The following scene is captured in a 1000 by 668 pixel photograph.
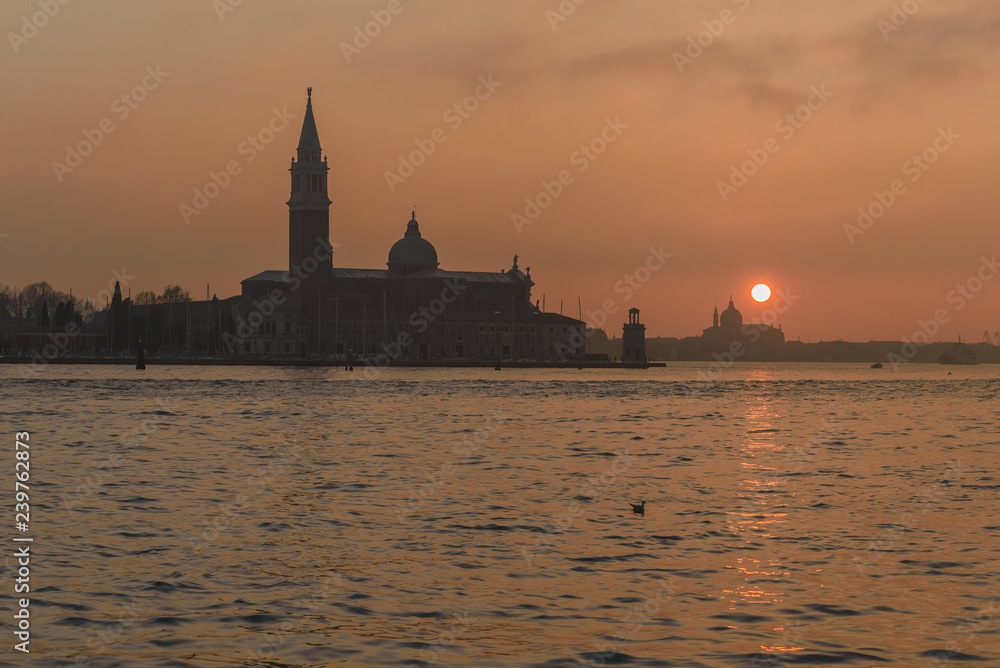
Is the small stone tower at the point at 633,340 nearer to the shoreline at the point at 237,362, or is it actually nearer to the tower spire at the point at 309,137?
the shoreline at the point at 237,362

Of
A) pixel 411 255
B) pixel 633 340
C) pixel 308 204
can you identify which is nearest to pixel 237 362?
pixel 308 204

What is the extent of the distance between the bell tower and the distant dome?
1625 cm

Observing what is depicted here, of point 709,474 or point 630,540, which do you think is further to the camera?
point 709,474

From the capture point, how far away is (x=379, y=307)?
15425cm

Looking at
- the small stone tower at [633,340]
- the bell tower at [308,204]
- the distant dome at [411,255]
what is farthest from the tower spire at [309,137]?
the small stone tower at [633,340]

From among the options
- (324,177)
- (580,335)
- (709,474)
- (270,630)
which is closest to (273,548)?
(270,630)

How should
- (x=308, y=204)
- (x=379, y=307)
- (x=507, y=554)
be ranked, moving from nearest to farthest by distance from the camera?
1. (x=507, y=554)
2. (x=308, y=204)
3. (x=379, y=307)

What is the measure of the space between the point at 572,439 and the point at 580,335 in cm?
13362

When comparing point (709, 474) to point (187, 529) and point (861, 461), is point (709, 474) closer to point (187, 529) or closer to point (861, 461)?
point (861, 461)

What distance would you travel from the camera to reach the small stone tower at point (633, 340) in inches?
6334

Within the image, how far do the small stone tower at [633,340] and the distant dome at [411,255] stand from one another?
27.5m

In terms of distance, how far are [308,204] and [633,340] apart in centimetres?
4743

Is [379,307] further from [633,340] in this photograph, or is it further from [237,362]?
[633,340]

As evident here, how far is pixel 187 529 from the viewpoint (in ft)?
49.5
